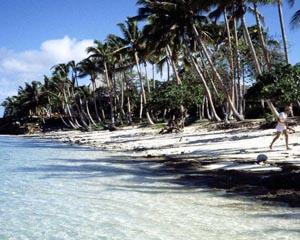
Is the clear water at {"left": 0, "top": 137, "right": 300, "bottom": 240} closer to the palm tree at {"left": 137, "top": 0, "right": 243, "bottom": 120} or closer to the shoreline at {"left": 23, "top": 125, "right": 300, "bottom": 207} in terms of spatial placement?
the shoreline at {"left": 23, "top": 125, "right": 300, "bottom": 207}

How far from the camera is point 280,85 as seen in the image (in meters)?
22.4

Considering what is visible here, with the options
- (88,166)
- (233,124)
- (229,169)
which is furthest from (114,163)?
(233,124)

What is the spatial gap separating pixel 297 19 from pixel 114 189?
15562 millimetres

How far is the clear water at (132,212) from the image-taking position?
25.8ft

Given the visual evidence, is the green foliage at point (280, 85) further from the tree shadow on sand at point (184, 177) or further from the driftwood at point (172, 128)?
the driftwood at point (172, 128)

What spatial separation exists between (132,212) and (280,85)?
1506cm

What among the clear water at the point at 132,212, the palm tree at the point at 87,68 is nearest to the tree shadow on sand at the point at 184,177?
the clear water at the point at 132,212

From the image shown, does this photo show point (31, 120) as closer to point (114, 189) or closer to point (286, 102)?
point (286, 102)

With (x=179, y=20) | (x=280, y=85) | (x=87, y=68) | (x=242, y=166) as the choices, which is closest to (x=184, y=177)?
(x=242, y=166)

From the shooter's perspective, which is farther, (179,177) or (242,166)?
(242,166)

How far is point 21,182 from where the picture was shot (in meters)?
14.8

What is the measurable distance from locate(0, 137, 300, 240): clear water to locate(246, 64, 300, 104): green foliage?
10393mm

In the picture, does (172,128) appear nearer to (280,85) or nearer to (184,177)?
(280,85)

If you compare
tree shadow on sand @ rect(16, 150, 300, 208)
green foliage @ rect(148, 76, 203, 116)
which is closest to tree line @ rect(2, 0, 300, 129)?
green foliage @ rect(148, 76, 203, 116)
